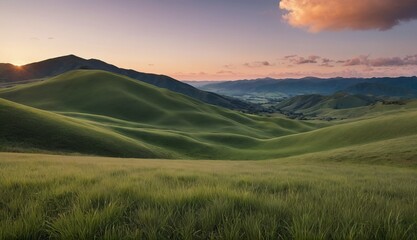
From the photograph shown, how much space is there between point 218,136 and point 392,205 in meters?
100

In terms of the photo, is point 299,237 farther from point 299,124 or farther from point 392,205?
point 299,124

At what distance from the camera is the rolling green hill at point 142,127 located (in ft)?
192

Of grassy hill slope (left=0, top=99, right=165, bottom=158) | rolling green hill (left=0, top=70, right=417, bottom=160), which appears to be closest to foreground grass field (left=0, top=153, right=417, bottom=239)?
grassy hill slope (left=0, top=99, right=165, bottom=158)

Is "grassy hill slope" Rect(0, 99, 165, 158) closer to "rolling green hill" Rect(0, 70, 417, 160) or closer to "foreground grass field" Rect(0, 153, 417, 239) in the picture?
"rolling green hill" Rect(0, 70, 417, 160)

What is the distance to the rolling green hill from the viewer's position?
5853 cm

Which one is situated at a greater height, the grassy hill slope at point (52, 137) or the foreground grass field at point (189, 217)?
the foreground grass field at point (189, 217)

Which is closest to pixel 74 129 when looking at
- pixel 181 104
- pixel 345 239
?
pixel 345 239

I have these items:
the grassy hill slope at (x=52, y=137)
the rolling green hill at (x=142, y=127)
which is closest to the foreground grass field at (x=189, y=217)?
the grassy hill slope at (x=52, y=137)

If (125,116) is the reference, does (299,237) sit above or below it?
above

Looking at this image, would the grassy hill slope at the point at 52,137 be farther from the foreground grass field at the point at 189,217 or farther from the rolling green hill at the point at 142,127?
the foreground grass field at the point at 189,217

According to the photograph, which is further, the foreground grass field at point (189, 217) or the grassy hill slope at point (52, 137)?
the grassy hill slope at point (52, 137)

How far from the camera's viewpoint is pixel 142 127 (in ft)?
379

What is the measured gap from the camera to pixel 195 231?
3.96m

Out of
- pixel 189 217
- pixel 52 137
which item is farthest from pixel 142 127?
pixel 189 217
